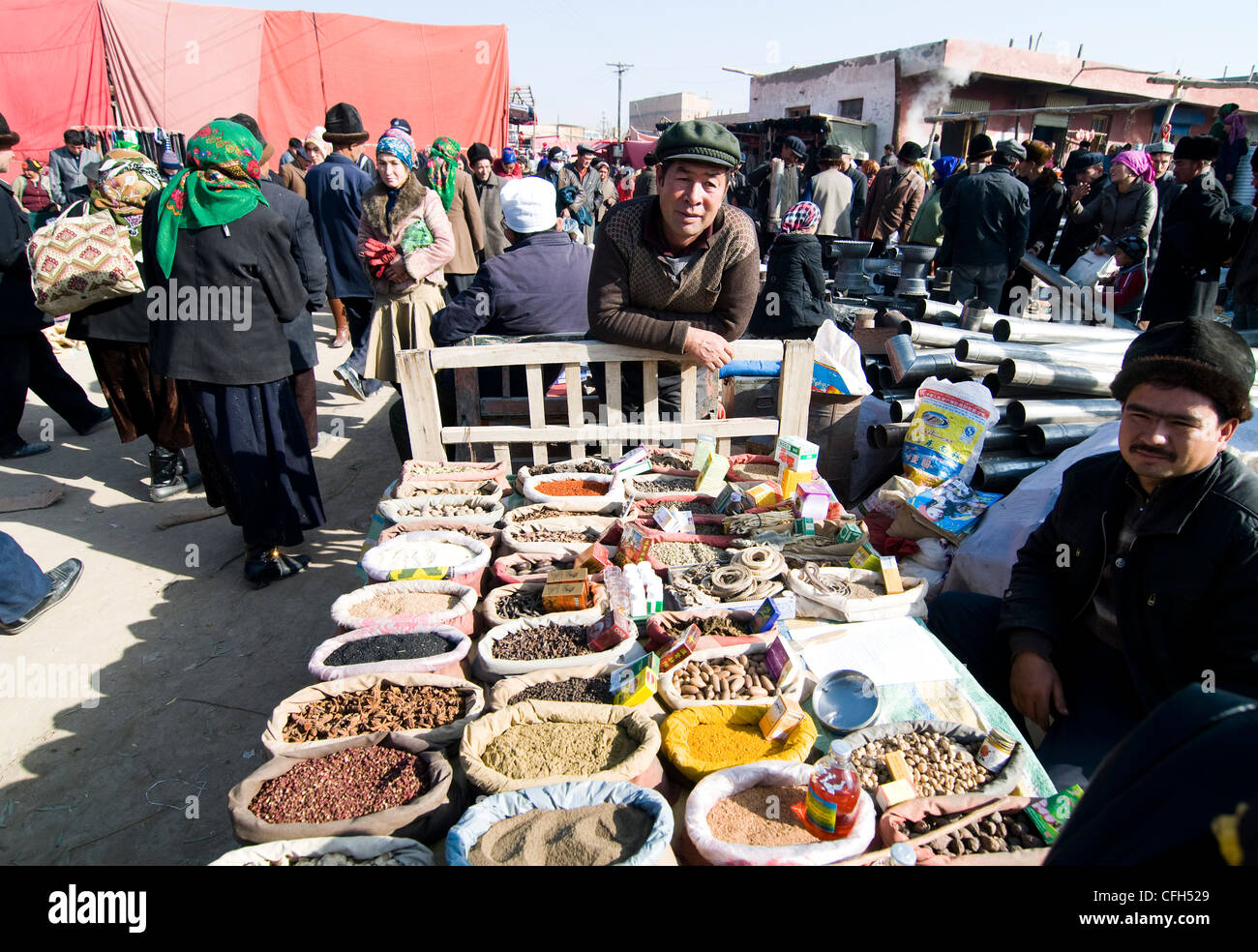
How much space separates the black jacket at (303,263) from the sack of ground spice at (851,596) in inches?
122

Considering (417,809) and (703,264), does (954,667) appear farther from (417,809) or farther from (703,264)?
(703,264)

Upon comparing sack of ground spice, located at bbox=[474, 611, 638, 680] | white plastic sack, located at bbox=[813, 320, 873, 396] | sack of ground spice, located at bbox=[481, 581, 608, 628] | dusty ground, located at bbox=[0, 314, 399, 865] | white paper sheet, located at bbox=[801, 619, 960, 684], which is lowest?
dusty ground, located at bbox=[0, 314, 399, 865]

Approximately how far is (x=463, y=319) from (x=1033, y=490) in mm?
2785

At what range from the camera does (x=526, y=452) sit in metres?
3.51

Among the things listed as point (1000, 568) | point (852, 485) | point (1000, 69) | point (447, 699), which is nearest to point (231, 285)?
point (447, 699)

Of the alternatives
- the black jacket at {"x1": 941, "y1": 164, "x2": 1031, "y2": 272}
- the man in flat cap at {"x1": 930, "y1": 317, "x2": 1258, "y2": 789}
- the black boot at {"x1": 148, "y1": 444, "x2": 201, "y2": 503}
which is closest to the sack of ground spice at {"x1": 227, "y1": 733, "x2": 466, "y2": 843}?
the man in flat cap at {"x1": 930, "y1": 317, "x2": 1258, "y2": 789}

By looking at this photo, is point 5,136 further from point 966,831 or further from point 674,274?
point 966,831

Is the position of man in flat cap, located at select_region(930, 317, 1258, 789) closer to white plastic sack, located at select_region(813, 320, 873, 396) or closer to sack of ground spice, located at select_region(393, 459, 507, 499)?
white plastic sack, located at select_region(813, 320, 873, 396)

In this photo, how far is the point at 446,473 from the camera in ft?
10.1

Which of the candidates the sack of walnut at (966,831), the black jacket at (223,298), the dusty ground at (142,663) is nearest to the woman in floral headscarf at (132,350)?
the dusty ground at (142,663)

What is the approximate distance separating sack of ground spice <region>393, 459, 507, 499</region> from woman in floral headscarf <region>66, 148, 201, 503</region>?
6.22ft

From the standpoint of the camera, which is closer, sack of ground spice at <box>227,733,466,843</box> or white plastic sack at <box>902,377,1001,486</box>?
sack of ground spice at <box>227,733,466,843</box>

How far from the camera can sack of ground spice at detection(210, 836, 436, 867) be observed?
1390mm

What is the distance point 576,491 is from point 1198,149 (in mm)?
5439
